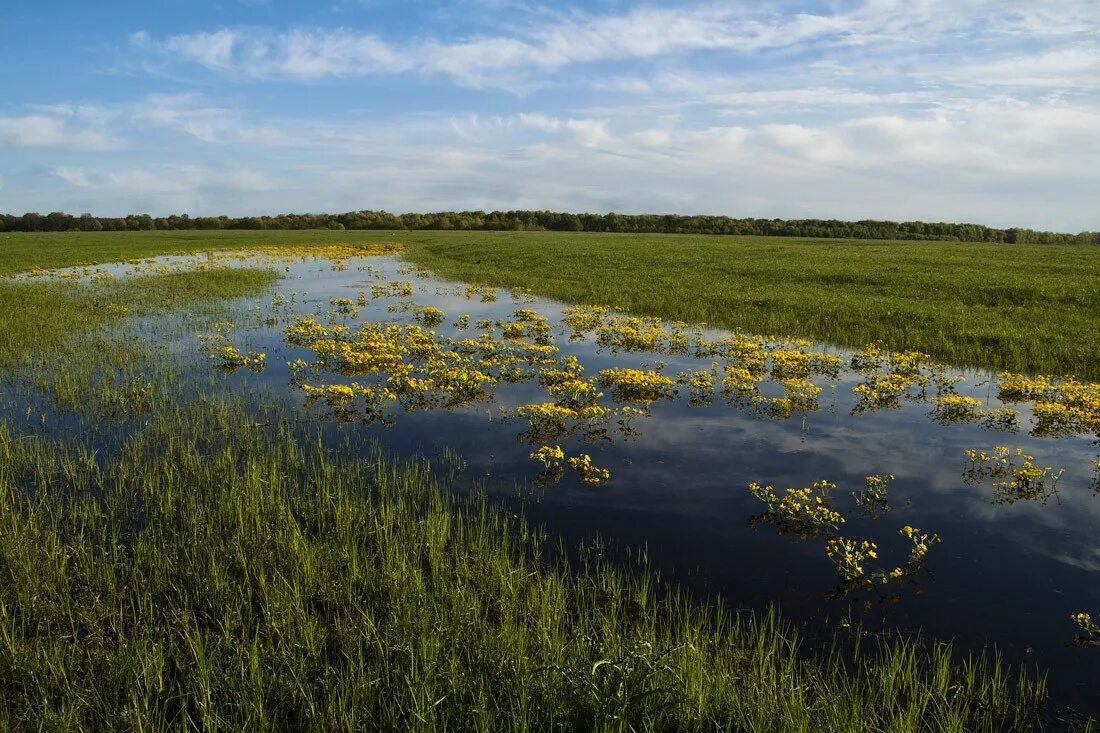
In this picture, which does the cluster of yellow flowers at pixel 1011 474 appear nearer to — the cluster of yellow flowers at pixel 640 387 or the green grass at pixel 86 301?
the cluster of yellow flowers at pixel 640 387

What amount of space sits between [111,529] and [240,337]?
13.7 meters

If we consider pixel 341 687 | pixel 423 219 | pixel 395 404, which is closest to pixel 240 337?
pixel 395 404

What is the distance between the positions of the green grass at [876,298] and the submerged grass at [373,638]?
14.7 meters

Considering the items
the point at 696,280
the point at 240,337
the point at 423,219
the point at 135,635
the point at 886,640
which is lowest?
the point at 886,640

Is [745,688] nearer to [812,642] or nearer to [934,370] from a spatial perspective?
[812,642]

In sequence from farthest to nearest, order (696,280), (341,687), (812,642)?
1. (696,280)
2. (812,642)
3. (341,687)

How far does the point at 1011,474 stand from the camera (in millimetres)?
9617

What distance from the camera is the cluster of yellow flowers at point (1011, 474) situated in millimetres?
9016

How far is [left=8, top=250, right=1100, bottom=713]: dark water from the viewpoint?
20.3 ft

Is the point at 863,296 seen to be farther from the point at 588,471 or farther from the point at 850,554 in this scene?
the point at 850,554

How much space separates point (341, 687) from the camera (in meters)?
4.62

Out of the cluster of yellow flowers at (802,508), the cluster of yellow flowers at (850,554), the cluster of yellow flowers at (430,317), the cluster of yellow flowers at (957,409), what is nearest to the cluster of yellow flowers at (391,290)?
the cluster of yellow flowers at (430,317)

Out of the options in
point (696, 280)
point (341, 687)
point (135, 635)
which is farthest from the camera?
point (696, 280)

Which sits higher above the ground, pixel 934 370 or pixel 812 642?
pixel 934 370
